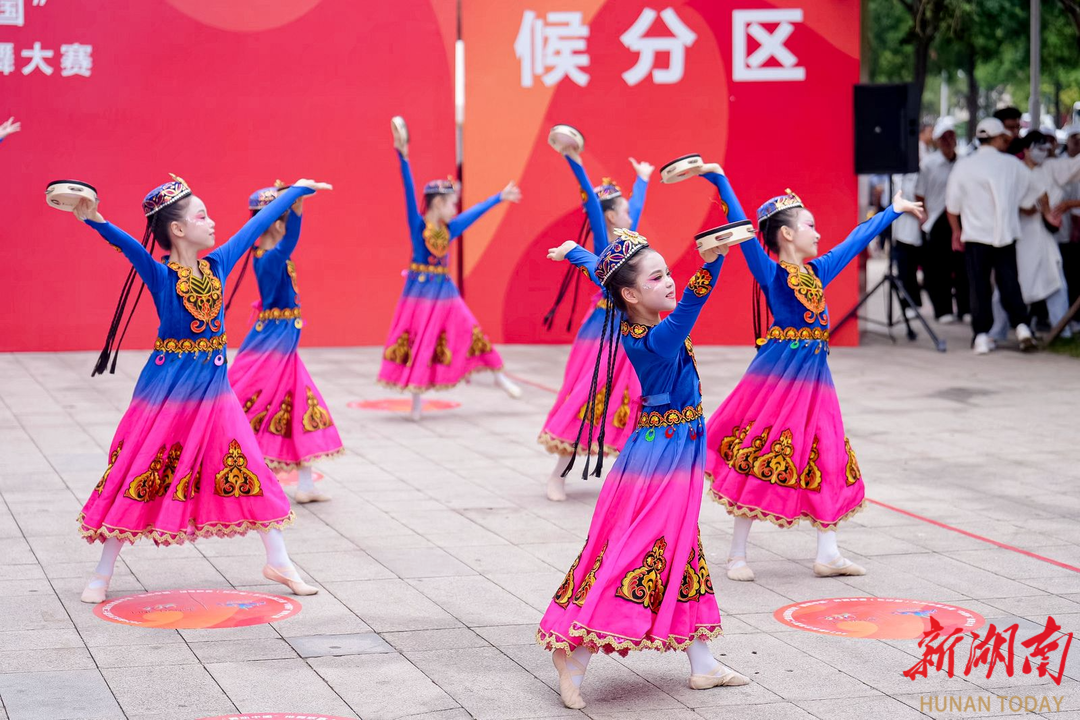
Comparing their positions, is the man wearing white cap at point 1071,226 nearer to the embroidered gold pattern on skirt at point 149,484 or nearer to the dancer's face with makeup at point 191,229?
the dancer's face with makeup at point 191,229

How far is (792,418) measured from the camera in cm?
590

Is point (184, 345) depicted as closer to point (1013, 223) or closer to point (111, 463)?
point (111, 463)

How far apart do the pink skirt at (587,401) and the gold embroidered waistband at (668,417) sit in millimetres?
2535

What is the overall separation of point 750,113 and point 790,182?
0.77 meters

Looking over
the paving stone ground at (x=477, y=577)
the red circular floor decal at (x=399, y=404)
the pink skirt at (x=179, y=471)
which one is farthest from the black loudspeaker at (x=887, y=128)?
the pink skirt at (x=179, y=471)

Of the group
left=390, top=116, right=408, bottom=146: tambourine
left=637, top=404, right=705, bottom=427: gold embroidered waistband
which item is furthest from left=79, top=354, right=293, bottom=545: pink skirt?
left=390, top=116, right=408, bottom=146: tambourine

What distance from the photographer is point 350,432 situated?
9.49 meters

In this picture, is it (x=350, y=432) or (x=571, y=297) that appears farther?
(x=571, y=297)

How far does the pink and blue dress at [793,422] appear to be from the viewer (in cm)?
589

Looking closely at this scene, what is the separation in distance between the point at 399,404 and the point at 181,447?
5110 mm

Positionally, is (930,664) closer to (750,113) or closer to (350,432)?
(350,432)

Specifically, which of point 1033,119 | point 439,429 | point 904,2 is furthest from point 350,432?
point 904,2

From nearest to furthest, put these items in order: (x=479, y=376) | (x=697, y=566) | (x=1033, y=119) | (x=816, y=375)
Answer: (x=697, y=566) → (x=816, y=375) → (x=479, y=376) → (x=1033, y=119)

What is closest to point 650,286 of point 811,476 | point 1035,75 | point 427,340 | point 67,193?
point 811,476
